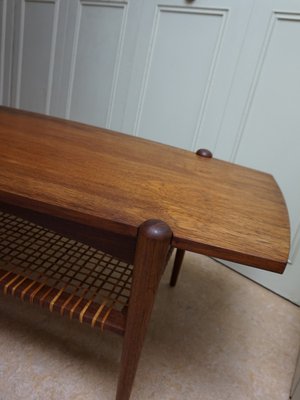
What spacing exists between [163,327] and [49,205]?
72cm

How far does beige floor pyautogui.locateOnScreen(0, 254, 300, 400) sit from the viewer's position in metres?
0.86

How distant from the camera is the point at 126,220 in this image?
56cm

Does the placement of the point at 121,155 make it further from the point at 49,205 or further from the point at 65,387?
the point at 65,387

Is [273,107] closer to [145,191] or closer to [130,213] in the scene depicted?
[145,191]

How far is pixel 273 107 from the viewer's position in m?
1.31

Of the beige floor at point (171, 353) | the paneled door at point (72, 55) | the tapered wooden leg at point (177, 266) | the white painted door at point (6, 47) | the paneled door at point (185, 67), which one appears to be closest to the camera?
the beige floor at point (171, 353)

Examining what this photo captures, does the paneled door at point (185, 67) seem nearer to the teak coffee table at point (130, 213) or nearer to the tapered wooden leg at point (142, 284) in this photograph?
the teak coffee table at point (130, 213)

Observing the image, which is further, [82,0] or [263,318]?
[82,0]

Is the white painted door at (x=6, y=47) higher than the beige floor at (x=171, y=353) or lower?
higher

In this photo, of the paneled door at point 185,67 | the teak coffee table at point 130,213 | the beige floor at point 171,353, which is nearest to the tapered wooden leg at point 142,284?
the teak coffee table at point 130,213

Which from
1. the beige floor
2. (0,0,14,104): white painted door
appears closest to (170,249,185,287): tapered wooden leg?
the beige floor

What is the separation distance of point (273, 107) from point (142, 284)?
106cm

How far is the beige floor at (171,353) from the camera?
2.81 feet

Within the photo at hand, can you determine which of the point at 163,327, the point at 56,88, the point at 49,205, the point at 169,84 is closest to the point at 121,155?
the point at 49,205
